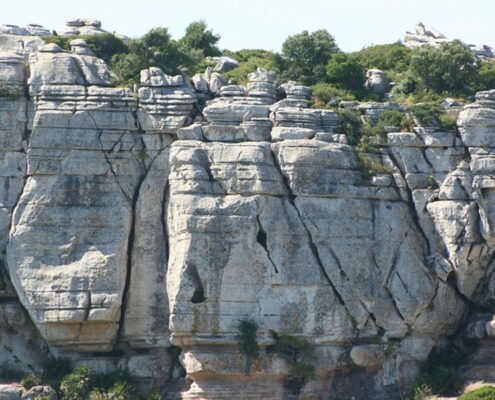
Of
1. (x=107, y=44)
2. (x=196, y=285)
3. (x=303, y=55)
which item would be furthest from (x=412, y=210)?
(x=107, y=44)

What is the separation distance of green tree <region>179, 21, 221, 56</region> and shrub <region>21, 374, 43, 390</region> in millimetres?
15650

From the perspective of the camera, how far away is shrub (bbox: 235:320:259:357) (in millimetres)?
42094

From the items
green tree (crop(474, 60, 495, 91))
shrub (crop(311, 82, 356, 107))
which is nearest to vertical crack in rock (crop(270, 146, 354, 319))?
shrub (crop(311, 82, 356, 107))

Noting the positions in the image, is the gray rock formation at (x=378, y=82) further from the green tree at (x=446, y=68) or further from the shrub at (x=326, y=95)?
the shrub at (x=326, y=95)

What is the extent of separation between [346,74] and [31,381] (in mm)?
14525

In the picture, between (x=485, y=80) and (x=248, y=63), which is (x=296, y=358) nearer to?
(x=485, y=80)

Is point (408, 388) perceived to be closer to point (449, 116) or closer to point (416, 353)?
point (416, 353)

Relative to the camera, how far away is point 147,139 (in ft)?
145

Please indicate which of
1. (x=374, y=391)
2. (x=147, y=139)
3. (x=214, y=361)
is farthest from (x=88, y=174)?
(x=374, y=391)

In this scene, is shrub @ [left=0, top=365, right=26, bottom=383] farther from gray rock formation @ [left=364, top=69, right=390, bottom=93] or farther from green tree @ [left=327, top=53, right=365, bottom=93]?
gray rock formation @ [left=364, top=69, right=390, bottom=93]

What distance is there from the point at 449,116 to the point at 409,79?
4.00m

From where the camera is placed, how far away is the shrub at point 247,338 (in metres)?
42.1

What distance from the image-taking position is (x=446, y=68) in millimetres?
48000

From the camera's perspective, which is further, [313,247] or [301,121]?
[301,121]
